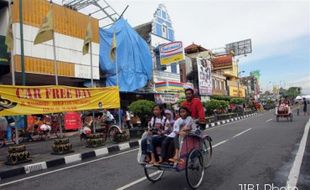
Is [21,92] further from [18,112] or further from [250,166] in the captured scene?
[250,166]

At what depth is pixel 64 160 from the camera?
1046 cm

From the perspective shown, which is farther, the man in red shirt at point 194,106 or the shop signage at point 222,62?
the shop signage at point 222,62

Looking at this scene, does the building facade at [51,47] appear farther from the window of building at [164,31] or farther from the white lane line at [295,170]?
the white lane line at [295,170]

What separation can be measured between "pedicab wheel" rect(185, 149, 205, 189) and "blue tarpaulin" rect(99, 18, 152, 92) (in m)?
19.3

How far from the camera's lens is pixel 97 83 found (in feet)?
83.0

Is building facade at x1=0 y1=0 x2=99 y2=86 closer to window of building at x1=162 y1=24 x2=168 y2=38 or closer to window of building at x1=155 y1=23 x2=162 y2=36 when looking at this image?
window of building at x1=155 y1=23 x2=162 y2=36

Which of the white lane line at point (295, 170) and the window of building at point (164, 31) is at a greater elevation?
the window of building at point (164, 31)

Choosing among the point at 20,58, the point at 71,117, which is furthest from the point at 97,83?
the point at 20,58

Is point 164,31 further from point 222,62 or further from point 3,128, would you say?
point 222,62

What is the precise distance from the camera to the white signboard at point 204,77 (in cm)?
4269

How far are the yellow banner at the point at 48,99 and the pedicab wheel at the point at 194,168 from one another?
609cm

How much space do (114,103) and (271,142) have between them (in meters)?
6.86

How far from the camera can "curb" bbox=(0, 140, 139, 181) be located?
29.1ft

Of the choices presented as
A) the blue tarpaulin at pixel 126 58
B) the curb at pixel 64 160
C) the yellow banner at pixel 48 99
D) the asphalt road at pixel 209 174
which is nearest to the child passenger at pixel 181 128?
the asphalt road at pixel 209 174
